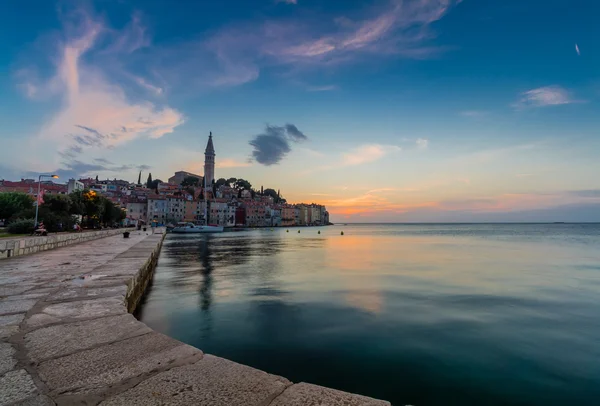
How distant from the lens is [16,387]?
2.35 m

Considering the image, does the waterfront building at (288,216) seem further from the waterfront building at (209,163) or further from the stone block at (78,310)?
the stone block at (78,310)

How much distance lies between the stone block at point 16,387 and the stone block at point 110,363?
0.10 m

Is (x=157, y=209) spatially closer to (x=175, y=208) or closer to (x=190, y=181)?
(x=175, y=208)

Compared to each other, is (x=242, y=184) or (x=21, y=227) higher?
(x=242, y=184)

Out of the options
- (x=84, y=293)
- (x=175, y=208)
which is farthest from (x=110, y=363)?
(x=175, y=208)

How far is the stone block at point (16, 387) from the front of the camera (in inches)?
86.9

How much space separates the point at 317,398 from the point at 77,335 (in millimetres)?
2808

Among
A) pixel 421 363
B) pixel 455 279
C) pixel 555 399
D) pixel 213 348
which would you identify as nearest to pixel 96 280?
pixel 213 348

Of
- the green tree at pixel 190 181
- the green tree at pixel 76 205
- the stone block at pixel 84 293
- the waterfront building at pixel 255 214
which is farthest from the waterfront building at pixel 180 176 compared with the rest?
the stone block at pixel 84 293

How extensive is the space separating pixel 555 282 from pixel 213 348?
17.3 metres

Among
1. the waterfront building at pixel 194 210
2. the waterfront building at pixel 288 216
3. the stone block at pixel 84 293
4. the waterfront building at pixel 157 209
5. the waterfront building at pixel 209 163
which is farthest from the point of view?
the waterfront building at pixel 288 216

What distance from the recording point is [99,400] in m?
2.20

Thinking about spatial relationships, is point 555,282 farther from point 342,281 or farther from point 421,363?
point 421,363

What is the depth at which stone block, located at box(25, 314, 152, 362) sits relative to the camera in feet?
10.0
